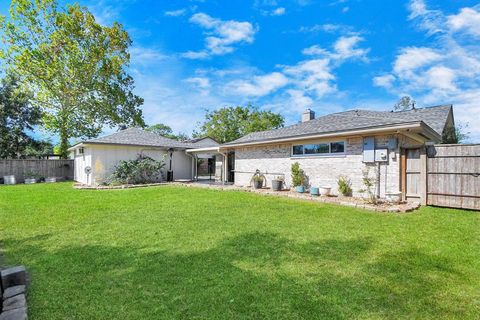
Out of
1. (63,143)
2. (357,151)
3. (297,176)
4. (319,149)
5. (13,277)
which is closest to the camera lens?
(13,277)

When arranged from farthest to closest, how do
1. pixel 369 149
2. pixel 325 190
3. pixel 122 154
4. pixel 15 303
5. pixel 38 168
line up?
pixel 38 168 → pixel 122 154 → pixel 325 190 → pixel 369 149 → pixel 15 303

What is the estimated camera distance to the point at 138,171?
1538cm

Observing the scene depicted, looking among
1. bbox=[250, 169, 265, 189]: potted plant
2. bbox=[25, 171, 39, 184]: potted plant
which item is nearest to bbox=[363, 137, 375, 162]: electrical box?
bbox=[250, 169, 265, 189]: potted plant

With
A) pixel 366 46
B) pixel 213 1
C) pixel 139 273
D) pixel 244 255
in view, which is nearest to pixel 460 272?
pixel 244 255

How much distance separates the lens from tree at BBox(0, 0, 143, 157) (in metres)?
19.7

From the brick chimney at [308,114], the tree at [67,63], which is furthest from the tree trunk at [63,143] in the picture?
the brick chimney at [308,114]

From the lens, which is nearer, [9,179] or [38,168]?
[9,179]

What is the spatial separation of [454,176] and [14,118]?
102ft

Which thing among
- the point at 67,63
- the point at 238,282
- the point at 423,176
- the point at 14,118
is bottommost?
the point at 238,282

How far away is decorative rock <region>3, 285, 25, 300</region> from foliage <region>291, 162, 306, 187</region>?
9.66 m

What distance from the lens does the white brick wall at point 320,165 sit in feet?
27.9

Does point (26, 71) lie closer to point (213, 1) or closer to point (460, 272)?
point (213, 1)

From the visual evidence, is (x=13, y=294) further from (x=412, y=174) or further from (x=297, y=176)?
(x=297, y=176)

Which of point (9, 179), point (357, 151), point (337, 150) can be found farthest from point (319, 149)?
point (9, 179)
